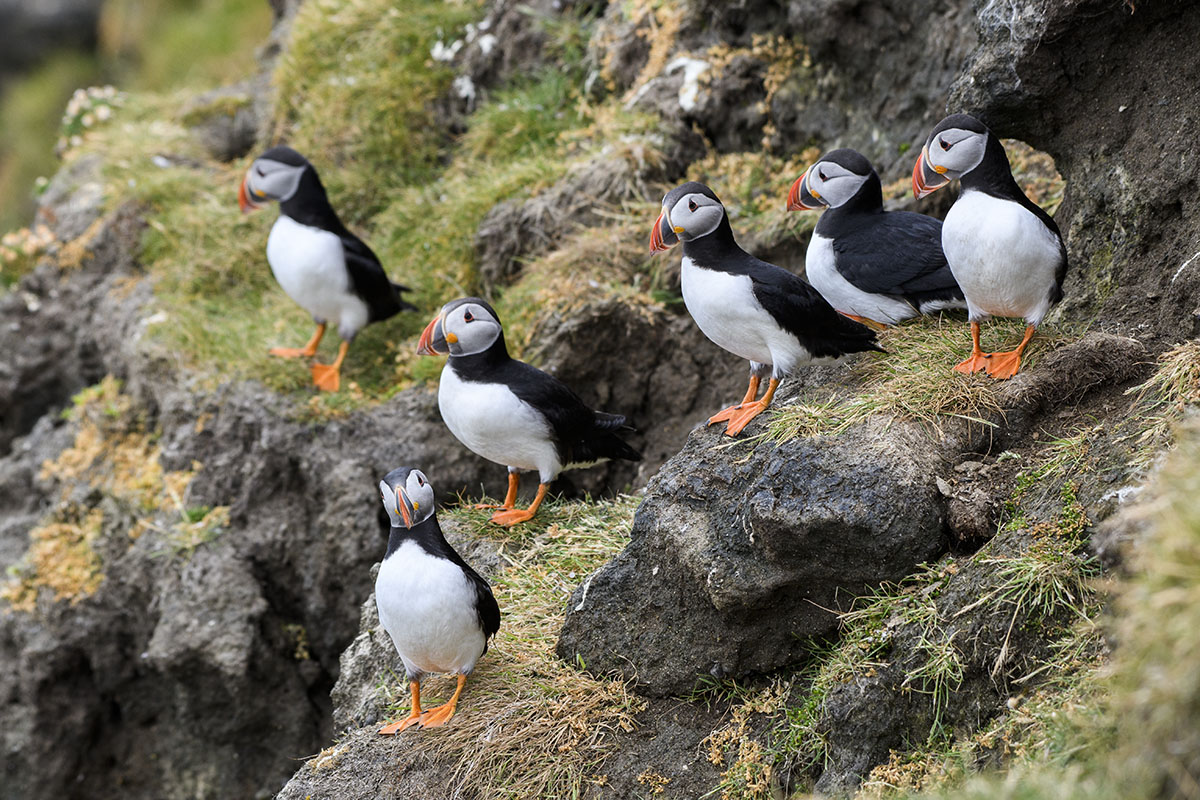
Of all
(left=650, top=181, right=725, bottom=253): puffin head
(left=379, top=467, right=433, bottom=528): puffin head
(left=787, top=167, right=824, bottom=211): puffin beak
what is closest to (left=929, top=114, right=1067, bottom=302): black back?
(left=787, top=167, right=824, bottom=211): puffin beak

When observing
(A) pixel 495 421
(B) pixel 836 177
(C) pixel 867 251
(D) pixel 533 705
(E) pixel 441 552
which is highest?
(B) pixel 836 177

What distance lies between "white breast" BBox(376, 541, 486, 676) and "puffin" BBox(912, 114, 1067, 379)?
201 cm

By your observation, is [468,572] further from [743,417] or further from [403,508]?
[743,417]

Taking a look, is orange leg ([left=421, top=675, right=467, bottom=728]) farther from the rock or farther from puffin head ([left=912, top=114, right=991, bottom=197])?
puffin head ([left=912, top=114, right=991, bottom=197])

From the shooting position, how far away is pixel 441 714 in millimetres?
4133

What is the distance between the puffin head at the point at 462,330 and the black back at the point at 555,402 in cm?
5

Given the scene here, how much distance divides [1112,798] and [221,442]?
555cm

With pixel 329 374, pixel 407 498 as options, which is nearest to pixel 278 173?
pixel 329 374

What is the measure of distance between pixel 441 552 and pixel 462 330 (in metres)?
1.06

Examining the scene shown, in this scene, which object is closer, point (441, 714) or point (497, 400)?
point (441, 714)

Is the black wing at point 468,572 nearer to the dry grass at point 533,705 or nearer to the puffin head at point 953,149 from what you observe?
the dry grass at point 533,705

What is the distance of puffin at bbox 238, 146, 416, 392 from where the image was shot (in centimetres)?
652

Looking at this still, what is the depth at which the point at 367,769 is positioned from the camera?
13.3 ft

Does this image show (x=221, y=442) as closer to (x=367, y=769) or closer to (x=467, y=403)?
(x=467, y=403)
